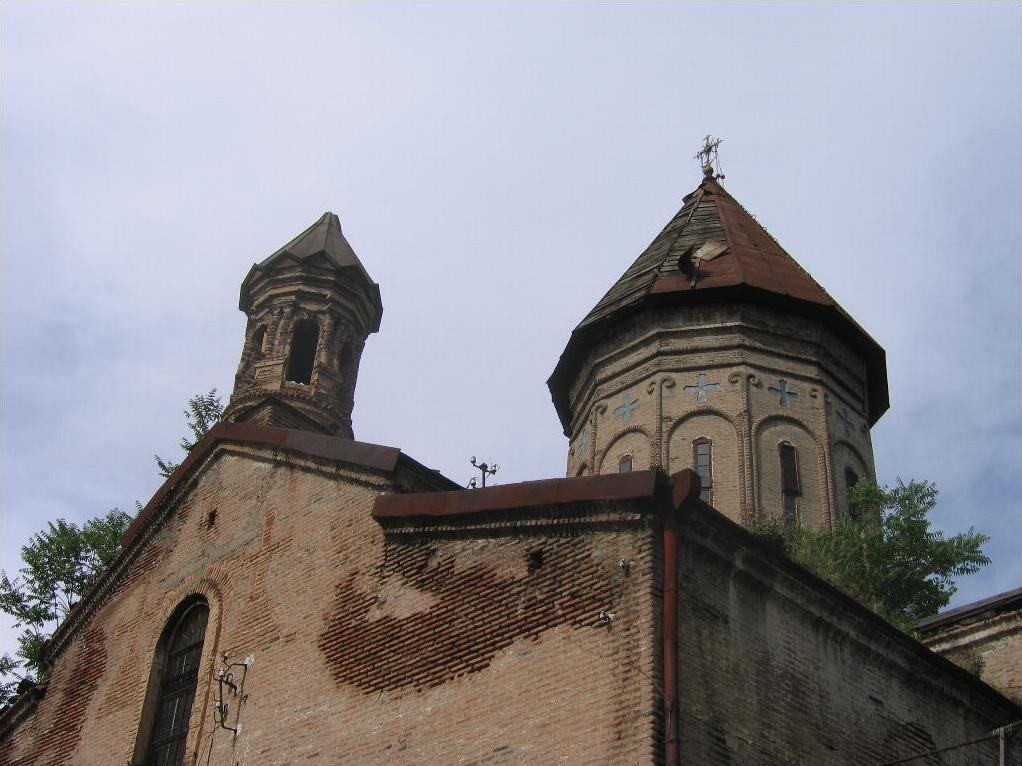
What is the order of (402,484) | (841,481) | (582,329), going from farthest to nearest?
(582,329), (841,481), (402,484)

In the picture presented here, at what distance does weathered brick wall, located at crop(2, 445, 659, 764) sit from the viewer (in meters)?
9.66

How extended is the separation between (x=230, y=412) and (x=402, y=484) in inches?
304

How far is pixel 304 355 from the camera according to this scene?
21031 mm

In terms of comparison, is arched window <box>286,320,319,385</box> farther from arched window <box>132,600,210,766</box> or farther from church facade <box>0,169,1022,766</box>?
arched window <box>132,600,210,766</box>

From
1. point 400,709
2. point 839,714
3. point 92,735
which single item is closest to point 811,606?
point 839,714

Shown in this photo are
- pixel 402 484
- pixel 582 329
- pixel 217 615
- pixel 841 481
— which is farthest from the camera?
pixel 582 329

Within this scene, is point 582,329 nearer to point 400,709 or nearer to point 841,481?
point 841,481

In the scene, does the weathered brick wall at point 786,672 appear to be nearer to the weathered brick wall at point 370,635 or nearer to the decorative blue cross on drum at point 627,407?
the weathered brick wall at point 370,635

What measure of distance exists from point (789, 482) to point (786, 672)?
32.8 feet

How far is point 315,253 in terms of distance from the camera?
70.6 feet

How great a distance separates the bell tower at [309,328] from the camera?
64.6 ft

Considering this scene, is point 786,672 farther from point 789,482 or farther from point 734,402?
point 734,402

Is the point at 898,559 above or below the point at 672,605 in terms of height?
above

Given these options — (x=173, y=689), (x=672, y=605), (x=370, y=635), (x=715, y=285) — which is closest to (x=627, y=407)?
(x=715, y=285)
